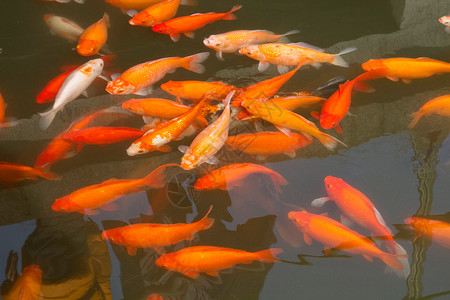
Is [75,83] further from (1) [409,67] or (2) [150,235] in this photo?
(1) [409,67]

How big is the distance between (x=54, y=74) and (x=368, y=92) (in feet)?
7.75

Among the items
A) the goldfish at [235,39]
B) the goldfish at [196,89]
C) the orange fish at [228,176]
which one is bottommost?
the orange fish at [228,176]

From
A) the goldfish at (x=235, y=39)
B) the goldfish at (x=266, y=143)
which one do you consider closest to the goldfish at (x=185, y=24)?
the goldfish at (x=235, y=39)

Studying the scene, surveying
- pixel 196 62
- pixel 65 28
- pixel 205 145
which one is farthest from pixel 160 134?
pixel 65 28

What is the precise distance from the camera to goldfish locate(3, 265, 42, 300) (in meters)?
2.25

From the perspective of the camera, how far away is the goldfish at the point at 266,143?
2.53 metres

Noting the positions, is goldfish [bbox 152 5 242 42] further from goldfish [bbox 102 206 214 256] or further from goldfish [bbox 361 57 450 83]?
goldfish [bbox 102 206 214 256]

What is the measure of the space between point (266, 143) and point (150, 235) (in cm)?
90

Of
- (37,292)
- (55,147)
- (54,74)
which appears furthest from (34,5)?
(37,292)

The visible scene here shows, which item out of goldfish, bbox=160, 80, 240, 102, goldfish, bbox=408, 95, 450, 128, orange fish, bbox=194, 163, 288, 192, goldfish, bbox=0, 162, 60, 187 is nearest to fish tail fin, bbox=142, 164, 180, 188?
orange fish, bbox=194, 163, 288, 192

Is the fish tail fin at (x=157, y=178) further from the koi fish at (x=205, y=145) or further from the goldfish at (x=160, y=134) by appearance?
the koi fish at (x=205, y=145)

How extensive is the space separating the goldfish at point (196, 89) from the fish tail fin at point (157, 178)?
48cm

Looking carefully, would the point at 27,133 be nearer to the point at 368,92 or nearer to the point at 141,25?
the point at 141,25

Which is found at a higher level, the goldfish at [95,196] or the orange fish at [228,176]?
the orange fish at [228,176]
